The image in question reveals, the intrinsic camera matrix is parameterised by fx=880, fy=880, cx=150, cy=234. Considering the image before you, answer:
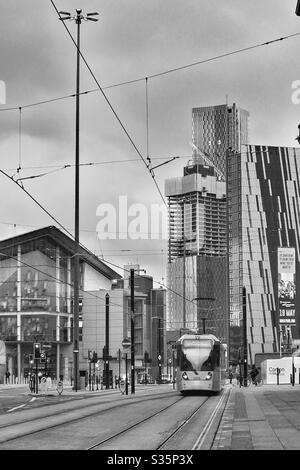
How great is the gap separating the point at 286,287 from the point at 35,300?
36625mm

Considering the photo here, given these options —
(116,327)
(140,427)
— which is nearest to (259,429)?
(140,427)

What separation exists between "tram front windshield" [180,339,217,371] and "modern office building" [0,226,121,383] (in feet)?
255

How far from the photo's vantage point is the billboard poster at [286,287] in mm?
117000

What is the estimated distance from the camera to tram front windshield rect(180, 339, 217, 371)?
4756 centimetres

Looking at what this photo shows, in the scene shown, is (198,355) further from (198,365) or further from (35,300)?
(35,300)

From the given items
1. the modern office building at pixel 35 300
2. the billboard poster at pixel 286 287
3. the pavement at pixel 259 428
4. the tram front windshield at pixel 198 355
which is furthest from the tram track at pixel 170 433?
the modern office building at pixel 35 300

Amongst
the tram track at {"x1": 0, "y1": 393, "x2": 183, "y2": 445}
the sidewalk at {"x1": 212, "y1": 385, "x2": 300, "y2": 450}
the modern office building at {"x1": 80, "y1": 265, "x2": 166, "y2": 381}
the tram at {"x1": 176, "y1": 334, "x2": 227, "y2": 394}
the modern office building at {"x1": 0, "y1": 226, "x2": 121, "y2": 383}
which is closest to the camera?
the sidewalk at {"x1": 212, "y1": 385, "x2": 300, "y2": 450}

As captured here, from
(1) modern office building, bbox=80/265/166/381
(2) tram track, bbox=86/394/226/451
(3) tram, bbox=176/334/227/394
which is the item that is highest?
(1) modern office building, bbox=80/265/166/381

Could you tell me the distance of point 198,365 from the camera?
4750 centimetres

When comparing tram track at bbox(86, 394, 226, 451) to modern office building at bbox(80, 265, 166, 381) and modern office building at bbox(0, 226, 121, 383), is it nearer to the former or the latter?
modern office building at bbox(0, 226, 121, 383)

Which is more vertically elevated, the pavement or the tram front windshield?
the tram front windshield

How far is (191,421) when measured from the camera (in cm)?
2617

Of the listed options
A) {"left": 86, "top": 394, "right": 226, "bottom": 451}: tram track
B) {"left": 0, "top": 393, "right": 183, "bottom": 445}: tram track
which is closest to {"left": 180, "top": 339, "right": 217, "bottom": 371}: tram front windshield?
{"left": 0, "top": 393, "right": 183, "bottom": 445}: tram track

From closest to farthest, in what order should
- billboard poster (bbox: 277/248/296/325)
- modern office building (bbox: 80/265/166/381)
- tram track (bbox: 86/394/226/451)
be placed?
1. tram track (bbox: 86/394/226/451)
2. billboard poster (bbox: 277/248/296/325)
3. modern office building (bbox: 80/265/166/381)
